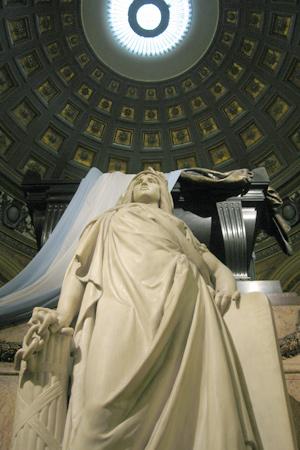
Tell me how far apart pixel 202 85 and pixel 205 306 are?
10.9 metres

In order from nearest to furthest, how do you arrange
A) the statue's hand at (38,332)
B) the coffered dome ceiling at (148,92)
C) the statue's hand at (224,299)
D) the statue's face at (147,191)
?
the statue's hand at (38,332) → the statue's hand at (224,299) → the statue's face at (147,191) → the coffered dome ceiling at (148,92)

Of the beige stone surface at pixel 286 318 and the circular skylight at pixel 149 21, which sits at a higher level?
the circular skylight at pixel 149 21

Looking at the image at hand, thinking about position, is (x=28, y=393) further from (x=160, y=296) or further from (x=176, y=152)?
(x=176, y=152)

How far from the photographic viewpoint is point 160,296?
6.35 feet

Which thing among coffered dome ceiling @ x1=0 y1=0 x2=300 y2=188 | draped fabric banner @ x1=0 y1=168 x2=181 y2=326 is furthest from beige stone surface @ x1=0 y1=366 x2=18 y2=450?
coffered dome ceiling @ x1=0 y1=0 x2=300 y2=188

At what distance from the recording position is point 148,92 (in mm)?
12328

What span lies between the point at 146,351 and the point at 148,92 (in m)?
11.6

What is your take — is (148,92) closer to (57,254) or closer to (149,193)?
(57,254)

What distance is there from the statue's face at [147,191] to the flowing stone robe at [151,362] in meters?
0.74

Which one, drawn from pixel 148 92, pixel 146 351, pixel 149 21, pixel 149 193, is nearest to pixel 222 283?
pixel 146 351

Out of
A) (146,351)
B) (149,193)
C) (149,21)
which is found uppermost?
(149,21)

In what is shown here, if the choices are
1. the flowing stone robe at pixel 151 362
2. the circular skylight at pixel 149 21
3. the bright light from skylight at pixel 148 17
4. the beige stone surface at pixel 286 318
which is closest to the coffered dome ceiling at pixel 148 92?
the circular skylight at pixel 149 21

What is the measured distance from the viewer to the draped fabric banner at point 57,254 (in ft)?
10.1

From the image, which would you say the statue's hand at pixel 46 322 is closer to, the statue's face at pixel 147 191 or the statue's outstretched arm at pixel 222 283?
the statue's outstretched arm at pixel 222 283
